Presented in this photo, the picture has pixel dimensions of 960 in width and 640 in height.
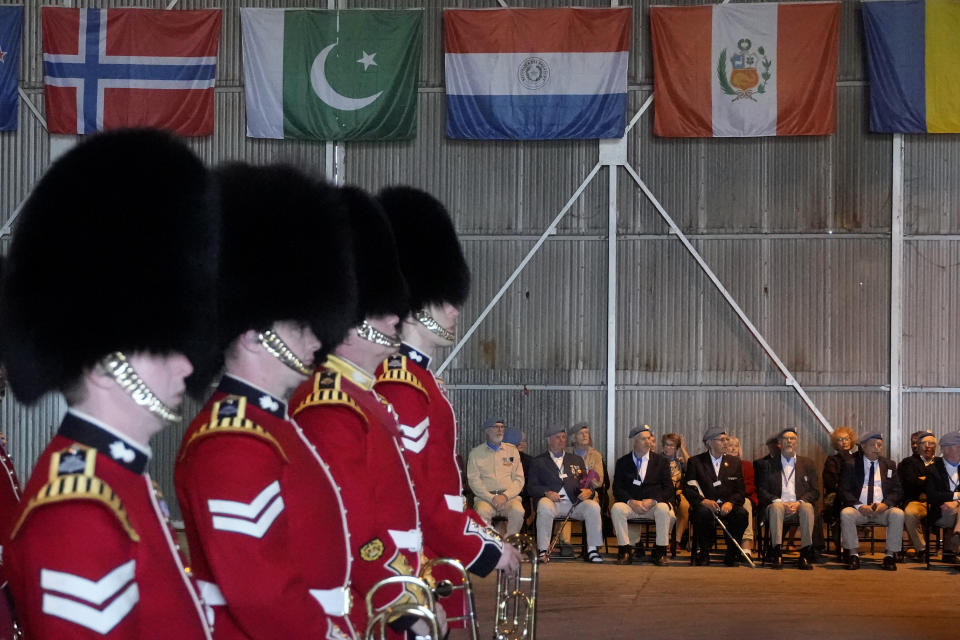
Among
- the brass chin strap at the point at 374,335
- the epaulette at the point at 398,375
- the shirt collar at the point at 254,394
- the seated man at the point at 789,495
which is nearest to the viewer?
the shirt collar at the point at 254,394

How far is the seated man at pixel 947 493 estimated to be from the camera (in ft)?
31.2

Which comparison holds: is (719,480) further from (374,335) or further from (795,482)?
(374,335)

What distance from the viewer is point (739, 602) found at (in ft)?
25.8

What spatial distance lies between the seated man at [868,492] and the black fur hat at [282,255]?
295 inches

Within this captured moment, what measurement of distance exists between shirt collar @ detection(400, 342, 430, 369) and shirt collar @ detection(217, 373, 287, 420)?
1654 millimetres

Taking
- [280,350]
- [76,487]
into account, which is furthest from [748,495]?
[76,487]

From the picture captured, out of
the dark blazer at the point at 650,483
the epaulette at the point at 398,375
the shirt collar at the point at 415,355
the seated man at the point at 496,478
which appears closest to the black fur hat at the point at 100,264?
the epaulette at the point at 398,375

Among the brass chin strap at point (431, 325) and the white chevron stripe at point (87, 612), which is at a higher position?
the brass chin strap at point (431, 325)

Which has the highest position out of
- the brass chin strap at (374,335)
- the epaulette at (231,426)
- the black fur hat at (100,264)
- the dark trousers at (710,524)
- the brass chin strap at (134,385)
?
the black fur hat at (100,264)

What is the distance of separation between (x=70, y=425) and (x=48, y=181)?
44cm

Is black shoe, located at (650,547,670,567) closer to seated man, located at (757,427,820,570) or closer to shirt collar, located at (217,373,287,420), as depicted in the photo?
seated man, located at (757,427,820,570)

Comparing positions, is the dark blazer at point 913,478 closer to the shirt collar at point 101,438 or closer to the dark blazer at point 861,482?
the dark blazer at point 861,482

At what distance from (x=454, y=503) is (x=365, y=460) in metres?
0.85

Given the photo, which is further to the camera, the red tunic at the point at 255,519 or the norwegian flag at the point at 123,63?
the norwegian flag at the point at 123,63
